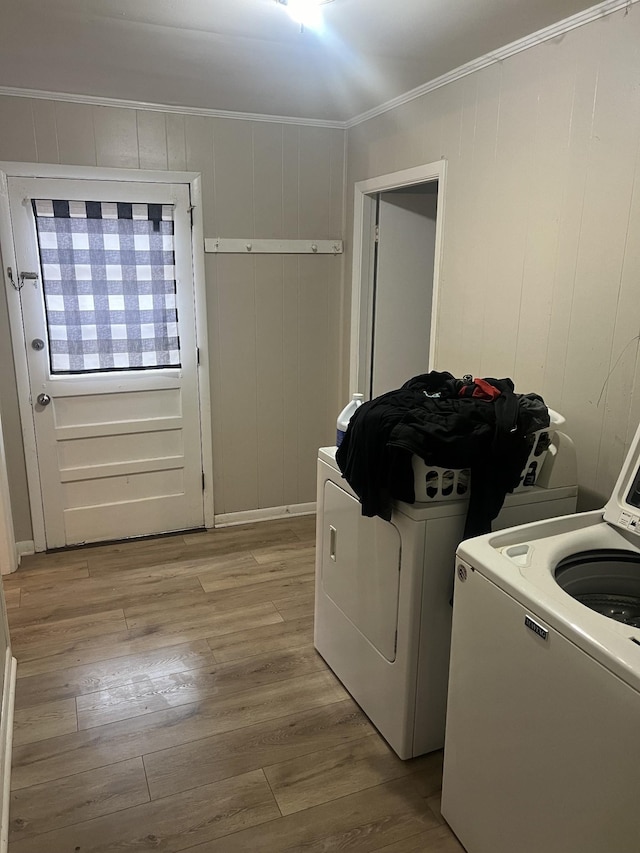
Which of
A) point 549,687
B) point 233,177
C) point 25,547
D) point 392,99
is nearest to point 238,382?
point 233,177

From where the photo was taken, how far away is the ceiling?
6.74 feet

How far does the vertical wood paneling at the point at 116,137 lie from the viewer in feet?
10.5

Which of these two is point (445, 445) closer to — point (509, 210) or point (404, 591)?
point (404, 591)

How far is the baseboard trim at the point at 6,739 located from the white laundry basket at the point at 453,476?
5.02ft

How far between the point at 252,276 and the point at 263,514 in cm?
151

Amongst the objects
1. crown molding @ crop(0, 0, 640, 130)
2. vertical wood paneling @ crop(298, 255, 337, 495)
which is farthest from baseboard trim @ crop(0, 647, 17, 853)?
crown molding @ crop(0, 0, 640, 130)

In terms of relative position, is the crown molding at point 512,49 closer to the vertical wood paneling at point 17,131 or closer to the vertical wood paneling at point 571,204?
the vertical wood paneling at point 571,204

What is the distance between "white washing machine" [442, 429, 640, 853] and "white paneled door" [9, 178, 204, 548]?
7.98ft

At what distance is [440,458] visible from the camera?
6.03ft

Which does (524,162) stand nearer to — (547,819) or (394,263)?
(394,263)

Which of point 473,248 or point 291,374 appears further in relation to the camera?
point 291,374

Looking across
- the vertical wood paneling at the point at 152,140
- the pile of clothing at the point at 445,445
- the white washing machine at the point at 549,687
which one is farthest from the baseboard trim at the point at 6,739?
the vertical wood paneling at the point at 152,140

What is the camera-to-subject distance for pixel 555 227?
2.26 m

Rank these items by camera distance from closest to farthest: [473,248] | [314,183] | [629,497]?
[629,497] < [473,248] < [314,183]
